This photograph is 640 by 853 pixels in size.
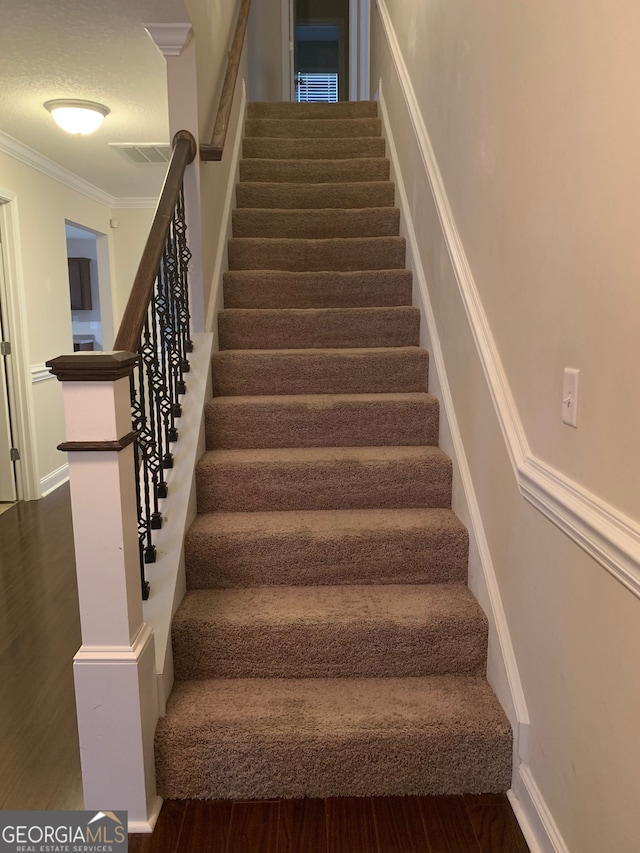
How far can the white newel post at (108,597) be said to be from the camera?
1286mm

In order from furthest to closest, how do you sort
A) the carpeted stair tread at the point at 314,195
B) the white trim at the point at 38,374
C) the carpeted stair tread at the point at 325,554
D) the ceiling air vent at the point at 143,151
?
the white trim at the point at 38,374 < the ceiling air vent at the point at 143,151 < the carpeted stair tread at the point at 314,195 < the carpeted stair tread at the point at 325,554

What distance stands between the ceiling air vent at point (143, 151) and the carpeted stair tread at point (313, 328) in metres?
2.05

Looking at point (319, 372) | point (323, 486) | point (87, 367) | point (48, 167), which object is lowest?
point (323, 486)

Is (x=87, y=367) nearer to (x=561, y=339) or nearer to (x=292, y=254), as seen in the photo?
(x=561, y=339)

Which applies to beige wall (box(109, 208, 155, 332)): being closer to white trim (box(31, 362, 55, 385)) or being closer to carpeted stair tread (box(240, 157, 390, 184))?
white trim (box(31, 362, 55, 385))

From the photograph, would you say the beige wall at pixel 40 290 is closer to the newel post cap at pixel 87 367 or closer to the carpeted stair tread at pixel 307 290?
the carpeted stair tread at pixel 307 290

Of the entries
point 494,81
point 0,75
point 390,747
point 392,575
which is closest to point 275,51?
point 0,75

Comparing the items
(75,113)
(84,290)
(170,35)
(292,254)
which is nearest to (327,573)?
(292,254)

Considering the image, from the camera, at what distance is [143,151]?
4.21 metres

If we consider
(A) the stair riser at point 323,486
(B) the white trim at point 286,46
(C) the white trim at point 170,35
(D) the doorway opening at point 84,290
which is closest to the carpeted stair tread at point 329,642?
(A) the stair riser at point 323,486

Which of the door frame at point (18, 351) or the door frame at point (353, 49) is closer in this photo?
the door frame at point (18, 351)

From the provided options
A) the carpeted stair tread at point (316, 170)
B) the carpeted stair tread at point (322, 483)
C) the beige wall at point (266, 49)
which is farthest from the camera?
the beige wall at point (266, 49)

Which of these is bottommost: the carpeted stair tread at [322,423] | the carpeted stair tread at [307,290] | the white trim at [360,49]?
the carpeted stair tread at [322,423]

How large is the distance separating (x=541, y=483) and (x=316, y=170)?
2963 millimetres
